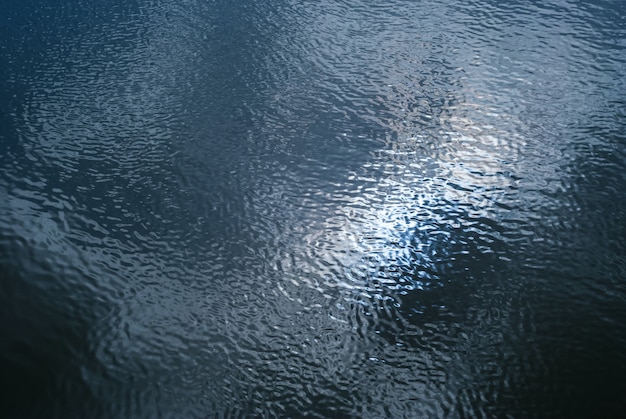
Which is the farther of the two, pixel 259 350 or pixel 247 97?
pixel 247 97

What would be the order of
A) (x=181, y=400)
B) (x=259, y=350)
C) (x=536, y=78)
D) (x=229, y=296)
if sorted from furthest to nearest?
(x=536, y=78), (x=229, y=296), (x=259, y=350), (x=181, y=400)

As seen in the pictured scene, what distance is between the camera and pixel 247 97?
3.20 metres

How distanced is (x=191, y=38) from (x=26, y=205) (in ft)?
4.69

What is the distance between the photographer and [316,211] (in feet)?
8.68

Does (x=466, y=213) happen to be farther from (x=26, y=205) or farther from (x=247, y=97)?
(x=26, y=205)

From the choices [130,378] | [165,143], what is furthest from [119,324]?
[165,143]

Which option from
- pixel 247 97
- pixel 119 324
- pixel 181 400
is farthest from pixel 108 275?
pixel 247 97

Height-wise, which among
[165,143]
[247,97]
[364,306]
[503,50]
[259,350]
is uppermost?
[503,50]

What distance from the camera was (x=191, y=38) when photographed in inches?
143

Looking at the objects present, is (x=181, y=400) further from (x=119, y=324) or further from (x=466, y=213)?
(x=466, y=213)

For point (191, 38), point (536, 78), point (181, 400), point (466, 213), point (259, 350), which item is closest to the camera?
point (181, 400)

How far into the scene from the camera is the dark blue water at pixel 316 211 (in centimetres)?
207

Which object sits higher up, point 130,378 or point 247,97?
point 247,97

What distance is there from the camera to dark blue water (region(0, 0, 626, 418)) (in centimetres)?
207
